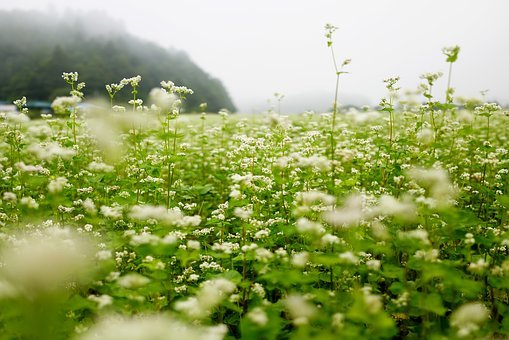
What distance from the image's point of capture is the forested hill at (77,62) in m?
78.8

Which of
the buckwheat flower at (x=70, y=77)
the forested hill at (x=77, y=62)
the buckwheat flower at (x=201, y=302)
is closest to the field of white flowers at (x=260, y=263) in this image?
the buckwheat flower at (x=201, y=302)

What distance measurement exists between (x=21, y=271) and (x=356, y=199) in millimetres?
2693

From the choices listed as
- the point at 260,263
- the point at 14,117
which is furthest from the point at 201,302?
the point at 14,117

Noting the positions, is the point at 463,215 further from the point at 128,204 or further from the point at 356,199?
the point at 128,204

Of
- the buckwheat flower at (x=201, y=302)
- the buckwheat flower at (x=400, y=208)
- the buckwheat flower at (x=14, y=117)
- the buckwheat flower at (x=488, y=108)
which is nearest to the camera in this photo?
the buckwheat flower at (x=201, y=302)

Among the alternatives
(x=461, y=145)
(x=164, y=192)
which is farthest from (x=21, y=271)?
(x=461, y=145)

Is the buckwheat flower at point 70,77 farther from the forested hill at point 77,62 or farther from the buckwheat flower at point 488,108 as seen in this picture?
the forested hill at point 77,62

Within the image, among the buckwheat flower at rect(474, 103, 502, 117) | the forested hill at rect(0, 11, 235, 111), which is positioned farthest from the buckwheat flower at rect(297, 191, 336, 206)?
the forested hill at rect(0, 11, 235, 111)

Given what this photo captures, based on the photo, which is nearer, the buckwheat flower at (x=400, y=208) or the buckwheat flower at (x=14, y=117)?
the buckwheat flower at (x=400, y=208)

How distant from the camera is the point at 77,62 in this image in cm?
9412

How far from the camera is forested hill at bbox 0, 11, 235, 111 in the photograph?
78.8 metres

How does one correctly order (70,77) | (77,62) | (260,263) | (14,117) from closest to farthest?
(260,263) → (14,117) → (70,77) → (77,62)

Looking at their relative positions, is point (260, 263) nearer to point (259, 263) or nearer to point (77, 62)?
point (259, 263)

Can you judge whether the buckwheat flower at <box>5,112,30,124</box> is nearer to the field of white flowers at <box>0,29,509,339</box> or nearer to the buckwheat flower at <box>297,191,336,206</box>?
the field of white flowers at <box>0,29,509,339</box>
